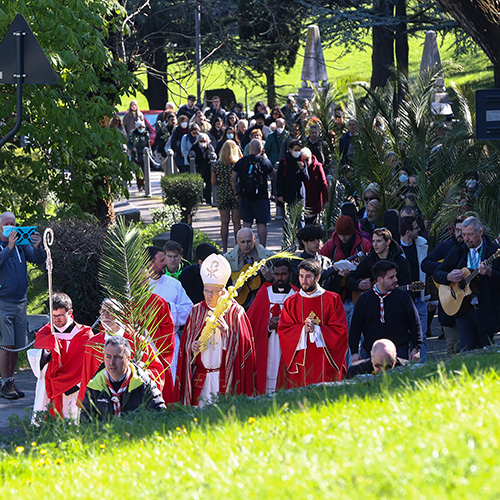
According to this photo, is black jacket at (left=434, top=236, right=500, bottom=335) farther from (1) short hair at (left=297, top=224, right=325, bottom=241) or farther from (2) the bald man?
(2) the bald man

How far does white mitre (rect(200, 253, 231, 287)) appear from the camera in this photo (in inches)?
356

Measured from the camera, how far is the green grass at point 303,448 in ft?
14.8

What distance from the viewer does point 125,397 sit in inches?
294

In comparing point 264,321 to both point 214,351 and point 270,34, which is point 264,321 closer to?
point 214,351

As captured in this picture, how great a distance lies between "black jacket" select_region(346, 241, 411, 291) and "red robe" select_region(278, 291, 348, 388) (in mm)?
989

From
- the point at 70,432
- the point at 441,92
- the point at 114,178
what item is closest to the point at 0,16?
the point at 114,178

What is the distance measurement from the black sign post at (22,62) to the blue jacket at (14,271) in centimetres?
269

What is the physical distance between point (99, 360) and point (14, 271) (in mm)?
2679

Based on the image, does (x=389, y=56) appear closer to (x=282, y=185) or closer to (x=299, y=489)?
(x=282, y=185)

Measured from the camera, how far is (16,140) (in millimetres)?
13789

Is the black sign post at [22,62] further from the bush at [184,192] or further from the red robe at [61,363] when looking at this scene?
the bush at [184,192]

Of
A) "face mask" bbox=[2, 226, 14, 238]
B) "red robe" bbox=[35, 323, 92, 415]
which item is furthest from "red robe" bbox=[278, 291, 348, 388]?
"face mask" bbox=[2, 226, 14, 238]

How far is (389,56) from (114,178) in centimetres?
2057

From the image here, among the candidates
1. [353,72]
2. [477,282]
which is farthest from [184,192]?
[353,72]
